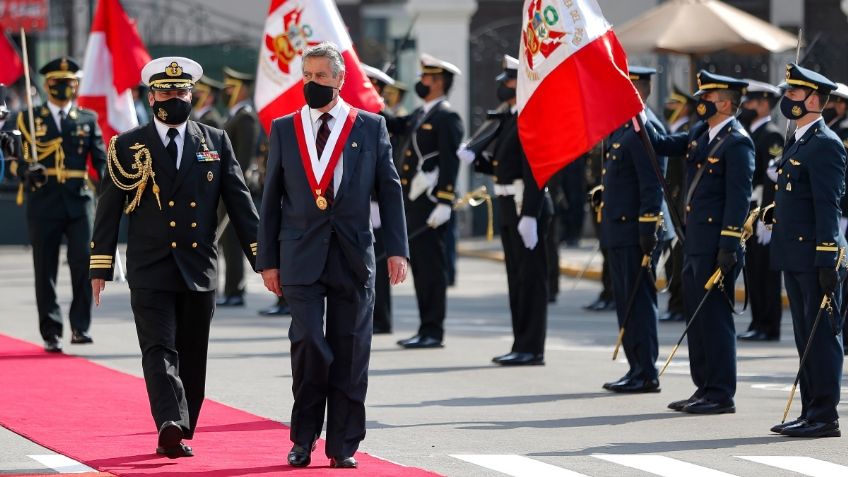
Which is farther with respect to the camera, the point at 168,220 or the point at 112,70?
the point at 112,70

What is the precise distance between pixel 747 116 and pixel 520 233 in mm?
3266

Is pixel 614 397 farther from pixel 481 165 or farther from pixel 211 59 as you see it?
pixel 211 59

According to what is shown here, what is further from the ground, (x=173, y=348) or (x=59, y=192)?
(x=59, y=192)

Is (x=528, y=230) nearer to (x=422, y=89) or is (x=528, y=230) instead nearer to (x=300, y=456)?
(x=422, y=89)

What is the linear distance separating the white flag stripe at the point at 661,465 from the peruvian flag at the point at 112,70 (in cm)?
727

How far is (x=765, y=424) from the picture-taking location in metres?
10.6

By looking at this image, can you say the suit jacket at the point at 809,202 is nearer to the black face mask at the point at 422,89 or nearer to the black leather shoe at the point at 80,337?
the black face mask at the point at 422,89

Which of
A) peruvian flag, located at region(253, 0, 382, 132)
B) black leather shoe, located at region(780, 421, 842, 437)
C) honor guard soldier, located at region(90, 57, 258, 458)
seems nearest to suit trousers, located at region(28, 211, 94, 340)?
peruvian flag, located at region(253, 0, 382, 132)

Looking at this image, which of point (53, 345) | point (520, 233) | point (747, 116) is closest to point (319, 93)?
point (520, 233)

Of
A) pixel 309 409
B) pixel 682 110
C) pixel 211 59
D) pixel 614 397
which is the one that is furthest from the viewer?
pixel 211 59

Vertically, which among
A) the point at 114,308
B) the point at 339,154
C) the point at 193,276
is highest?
the point at 339,154

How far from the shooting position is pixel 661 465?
9102 millimetres

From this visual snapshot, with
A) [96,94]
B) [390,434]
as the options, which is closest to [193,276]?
[390,434]

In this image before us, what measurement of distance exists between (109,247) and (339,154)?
1.28m
